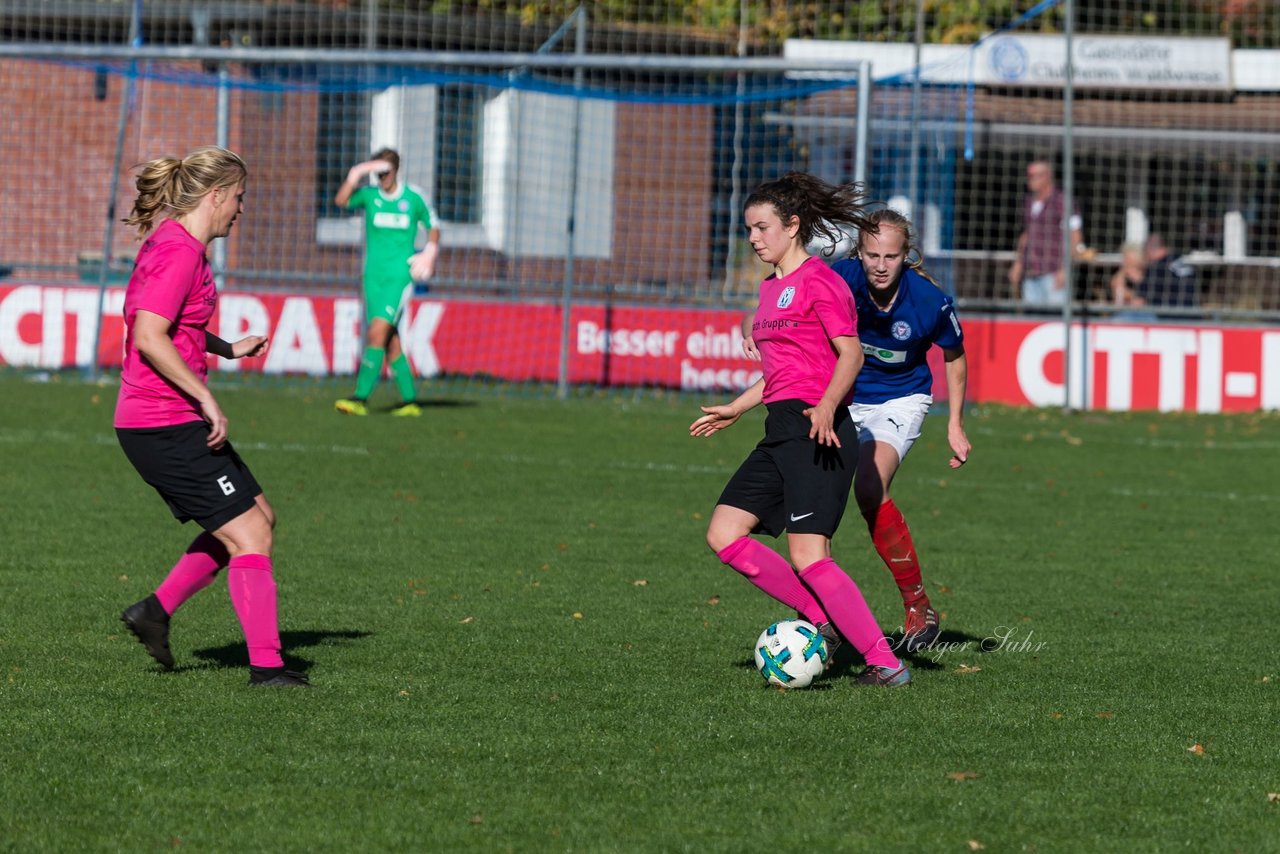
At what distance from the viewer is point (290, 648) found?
22.3 feet

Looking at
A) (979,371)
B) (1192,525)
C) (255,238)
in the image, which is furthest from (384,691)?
(255,238)

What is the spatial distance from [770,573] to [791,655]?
1.29 feet

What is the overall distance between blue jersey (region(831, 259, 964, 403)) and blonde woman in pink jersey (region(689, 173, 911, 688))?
0.85m

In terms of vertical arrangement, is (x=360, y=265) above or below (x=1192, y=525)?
above

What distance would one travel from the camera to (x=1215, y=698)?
6.28 m

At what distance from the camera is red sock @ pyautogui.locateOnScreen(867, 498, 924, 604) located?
23.6ft

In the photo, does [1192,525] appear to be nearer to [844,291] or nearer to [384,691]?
[844,291]

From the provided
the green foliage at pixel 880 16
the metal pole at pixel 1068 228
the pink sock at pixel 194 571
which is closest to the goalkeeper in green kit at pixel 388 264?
the metal pole at pixel 1068 228

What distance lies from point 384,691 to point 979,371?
12.9 metres

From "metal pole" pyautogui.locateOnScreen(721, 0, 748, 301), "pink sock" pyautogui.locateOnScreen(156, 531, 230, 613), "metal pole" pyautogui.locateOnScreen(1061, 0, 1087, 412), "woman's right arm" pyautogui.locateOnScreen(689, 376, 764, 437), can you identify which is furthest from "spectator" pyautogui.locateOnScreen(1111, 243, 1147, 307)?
"pink sock" pyautogui.locateOnScreen(156, 531, 230, 613)

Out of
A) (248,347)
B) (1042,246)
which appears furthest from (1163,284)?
(248,347)

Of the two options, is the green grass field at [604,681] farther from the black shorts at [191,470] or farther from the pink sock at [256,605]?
the black shorts at [191,470]

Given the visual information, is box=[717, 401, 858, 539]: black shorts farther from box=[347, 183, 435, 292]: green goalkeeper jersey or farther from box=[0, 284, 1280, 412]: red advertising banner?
box=[0, 284, 1280, 412]: red advertising banner

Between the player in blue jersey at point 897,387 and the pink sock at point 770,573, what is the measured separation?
68 centimetres
